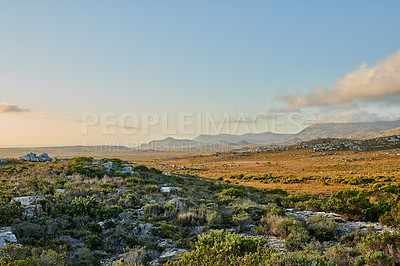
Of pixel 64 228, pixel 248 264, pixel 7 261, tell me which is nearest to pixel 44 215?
pixel 64 228

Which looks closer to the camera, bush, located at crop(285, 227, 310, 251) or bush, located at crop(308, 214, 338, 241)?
bush, located at crop(285, 227, 310, 251)

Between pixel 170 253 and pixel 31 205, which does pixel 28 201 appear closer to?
pixel 31 205

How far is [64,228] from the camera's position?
8.60 meters

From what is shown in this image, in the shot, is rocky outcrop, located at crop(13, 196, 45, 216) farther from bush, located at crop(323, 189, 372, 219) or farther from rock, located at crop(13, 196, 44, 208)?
bush, located at crop(323, 189, 372, 219)

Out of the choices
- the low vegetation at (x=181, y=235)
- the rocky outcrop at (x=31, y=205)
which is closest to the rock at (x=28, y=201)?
the rocky outcrop at (x=31, y=205)

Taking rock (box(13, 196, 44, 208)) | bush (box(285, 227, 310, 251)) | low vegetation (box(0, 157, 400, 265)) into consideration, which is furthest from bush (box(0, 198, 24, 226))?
bush (box(285, 227, 310, 251))

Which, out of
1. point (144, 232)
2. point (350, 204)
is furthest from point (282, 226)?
point (144, 232)

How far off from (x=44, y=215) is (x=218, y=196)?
461 inches

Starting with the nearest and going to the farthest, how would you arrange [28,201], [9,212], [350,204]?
[9,212] → [28,201] → [350,204]

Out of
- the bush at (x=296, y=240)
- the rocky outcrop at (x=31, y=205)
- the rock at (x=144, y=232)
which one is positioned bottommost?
the rock at (x=144, y=232)

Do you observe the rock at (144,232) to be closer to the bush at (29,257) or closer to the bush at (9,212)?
the bush at (29,257)

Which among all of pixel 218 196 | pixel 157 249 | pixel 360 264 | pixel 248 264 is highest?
pixel 248 264

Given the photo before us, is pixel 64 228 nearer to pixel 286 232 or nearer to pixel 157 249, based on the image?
pixel 157 249

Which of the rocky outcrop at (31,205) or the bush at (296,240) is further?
the rocky outcrop at (31,205)
